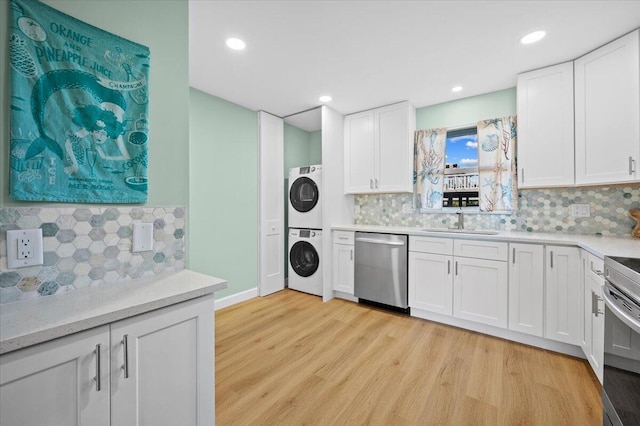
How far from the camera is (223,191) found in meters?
3.21

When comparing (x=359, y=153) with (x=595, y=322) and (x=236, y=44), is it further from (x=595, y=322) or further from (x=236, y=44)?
(x=595, y=322)

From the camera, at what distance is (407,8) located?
68.7 inches

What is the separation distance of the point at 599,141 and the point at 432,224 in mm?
1638

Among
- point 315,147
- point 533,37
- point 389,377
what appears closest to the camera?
point 389,377

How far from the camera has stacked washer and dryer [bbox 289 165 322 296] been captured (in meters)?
3.62

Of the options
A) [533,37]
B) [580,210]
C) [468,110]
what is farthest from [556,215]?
[533,37]

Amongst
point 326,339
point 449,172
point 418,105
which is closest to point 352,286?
point 326,339

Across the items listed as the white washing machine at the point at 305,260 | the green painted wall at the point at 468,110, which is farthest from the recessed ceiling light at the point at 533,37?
the white washing machine at the point at 305,260

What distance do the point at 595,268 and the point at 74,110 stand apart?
305cm

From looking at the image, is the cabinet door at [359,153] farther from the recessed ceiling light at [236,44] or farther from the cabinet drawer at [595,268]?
the cabinet drawer at [595,268]

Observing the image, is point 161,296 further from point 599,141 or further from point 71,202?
point 599,141

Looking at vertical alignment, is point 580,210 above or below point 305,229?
above

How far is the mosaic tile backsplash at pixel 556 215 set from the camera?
7.59 ft

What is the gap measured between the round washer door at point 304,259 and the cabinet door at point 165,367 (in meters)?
2.55
